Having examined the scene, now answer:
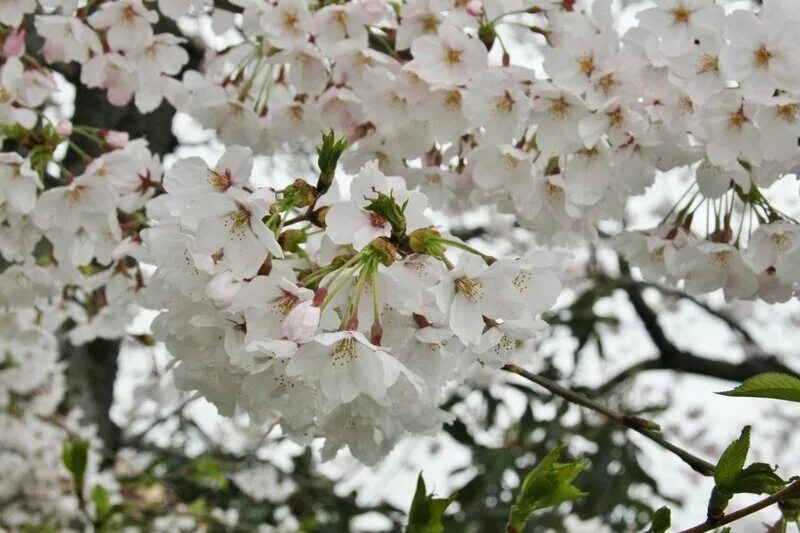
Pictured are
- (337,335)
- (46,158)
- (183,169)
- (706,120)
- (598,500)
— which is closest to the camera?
(337,335)

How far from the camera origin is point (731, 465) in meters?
0.84

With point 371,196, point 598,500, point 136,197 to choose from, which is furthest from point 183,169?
point 598,500

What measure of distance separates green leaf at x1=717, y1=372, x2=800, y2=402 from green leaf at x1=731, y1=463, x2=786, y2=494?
0.08m

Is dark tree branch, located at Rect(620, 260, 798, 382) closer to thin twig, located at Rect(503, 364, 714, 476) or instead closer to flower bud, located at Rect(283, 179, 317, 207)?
thin twig, located at Rect(503, 364, 714, 476)

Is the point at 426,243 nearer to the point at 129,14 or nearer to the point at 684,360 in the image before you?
the point at 129,14

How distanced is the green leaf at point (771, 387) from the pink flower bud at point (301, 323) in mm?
406

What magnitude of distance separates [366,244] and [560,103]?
2.08ft

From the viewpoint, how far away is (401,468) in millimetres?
5109

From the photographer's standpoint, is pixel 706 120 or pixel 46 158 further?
pixel 46 158

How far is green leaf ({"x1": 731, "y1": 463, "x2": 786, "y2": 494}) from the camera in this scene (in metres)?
0.84

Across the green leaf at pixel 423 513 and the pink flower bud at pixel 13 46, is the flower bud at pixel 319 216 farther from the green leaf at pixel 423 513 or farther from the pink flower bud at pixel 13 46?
the pink flower bud at pixel 13 46

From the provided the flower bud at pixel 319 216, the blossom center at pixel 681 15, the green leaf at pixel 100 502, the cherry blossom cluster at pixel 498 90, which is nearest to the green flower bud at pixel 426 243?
the flower bud at pixel 319 216

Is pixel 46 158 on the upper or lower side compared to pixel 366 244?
lower

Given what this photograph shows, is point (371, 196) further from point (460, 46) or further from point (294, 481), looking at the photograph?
point (294, 481)
